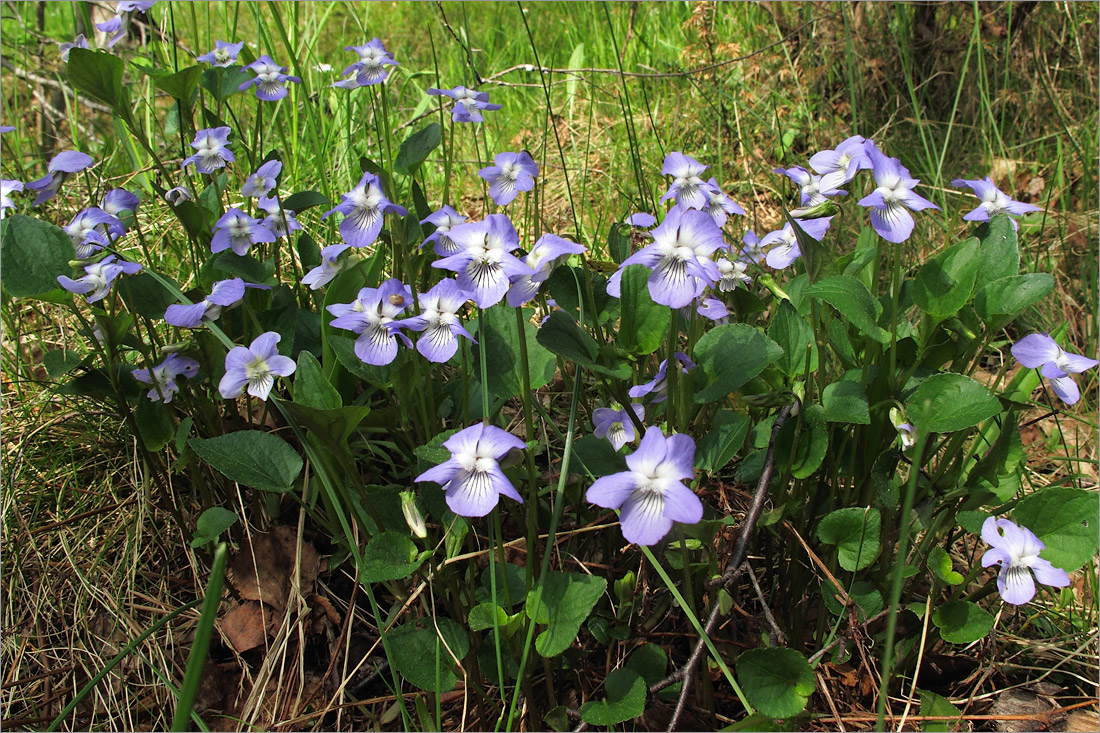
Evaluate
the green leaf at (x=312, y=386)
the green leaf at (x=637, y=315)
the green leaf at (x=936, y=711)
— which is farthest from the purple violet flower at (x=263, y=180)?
the green leaf at (x=936, y=711)

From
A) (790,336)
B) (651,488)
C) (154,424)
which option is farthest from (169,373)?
(790,336)

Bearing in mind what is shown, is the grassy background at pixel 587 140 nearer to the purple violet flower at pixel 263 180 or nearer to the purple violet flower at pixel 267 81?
the purple violet flower at pixel 267 81

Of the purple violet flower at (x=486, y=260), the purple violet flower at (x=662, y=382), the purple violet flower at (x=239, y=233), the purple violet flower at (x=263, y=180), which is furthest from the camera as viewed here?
the purple violet flower at (x=263, y=180)

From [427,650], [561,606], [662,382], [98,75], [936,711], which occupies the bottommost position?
[936,711]

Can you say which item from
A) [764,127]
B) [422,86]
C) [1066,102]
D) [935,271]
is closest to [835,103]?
[764,127]

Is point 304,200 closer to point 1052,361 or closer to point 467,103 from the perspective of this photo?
point 467,103

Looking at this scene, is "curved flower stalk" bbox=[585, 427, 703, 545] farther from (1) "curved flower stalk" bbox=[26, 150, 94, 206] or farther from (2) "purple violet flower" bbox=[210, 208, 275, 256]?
(1) "curved flower stalk" bbox=[26, 150, 94, 206]
